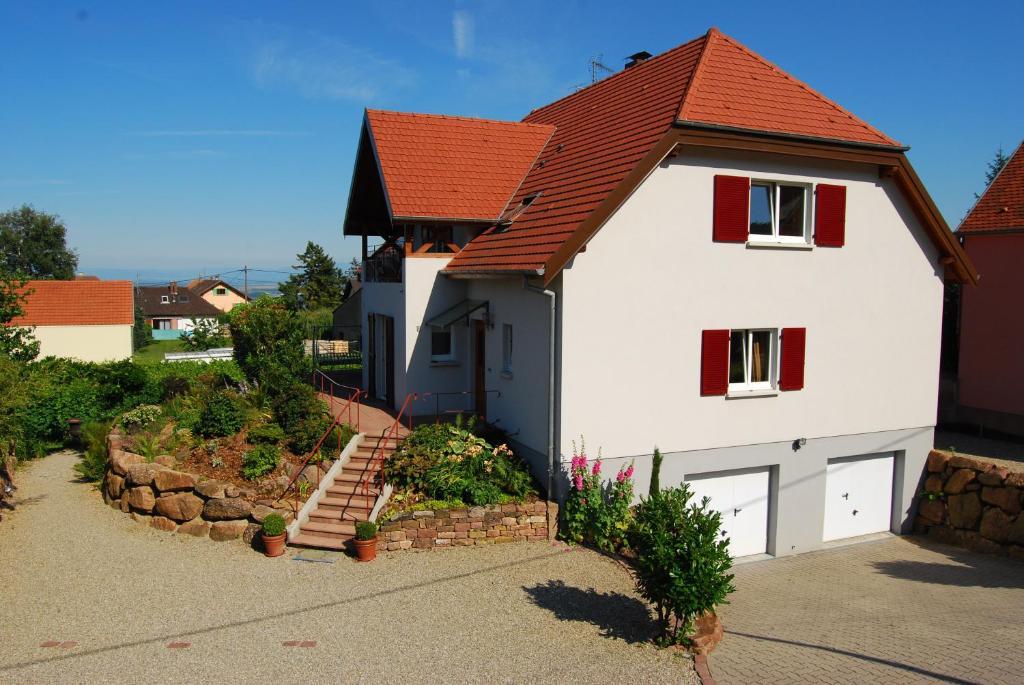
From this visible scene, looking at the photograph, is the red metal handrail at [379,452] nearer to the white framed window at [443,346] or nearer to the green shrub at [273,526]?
the green shrub at [273,526]

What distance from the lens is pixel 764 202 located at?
14.9 meters

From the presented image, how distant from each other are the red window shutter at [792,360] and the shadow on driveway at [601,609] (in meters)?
6.02

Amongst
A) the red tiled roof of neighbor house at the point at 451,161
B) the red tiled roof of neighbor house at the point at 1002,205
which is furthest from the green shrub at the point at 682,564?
the red tiled roof of neighbor house at the point at 1002,205

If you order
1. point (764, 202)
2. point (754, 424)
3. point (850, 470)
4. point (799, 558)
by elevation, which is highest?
point (764, 202)

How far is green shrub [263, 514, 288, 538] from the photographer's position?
41.8 feet

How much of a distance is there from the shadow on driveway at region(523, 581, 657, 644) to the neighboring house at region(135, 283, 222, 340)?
3206 inches

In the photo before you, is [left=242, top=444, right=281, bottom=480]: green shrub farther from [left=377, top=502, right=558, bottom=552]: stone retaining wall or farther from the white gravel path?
[left=377, top=502, right=558, bottom=552]: stone retaining wall

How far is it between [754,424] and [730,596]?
3.60 meters

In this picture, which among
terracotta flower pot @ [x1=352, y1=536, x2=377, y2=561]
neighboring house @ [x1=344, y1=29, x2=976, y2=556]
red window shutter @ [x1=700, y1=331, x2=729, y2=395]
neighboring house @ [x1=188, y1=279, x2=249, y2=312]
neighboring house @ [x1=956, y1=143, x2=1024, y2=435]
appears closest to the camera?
terracotta flower pot @ [x1=352, y1=536, x2=377, y2=561]

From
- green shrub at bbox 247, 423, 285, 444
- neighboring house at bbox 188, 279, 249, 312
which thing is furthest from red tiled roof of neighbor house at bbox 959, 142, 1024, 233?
neighboring house at bbox 188, 279, 249, 312

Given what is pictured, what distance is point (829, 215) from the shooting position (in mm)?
15125

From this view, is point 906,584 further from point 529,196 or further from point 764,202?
point 529,196

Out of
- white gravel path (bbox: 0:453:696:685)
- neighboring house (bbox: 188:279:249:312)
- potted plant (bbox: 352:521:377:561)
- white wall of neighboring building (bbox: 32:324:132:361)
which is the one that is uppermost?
neighboring house (bbox: 188:279:249:312)

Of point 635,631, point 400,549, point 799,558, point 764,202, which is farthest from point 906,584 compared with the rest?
point 400,549
